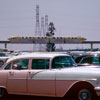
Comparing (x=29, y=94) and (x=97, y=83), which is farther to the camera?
(x=29, y=94)

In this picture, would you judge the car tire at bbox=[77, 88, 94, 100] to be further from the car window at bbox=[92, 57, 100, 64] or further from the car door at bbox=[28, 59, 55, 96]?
the car window at bbox=[92, 57, 100, 64]

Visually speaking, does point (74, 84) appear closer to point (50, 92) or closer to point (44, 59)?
point (50, 92)

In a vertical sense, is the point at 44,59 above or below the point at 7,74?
above

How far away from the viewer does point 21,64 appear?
769 cm

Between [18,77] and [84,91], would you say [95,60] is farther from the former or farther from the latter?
[18,77]

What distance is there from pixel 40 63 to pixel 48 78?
594 mm

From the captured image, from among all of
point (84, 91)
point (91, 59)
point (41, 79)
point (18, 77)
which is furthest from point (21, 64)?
point (91, 59)

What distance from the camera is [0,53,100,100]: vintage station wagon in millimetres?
6816

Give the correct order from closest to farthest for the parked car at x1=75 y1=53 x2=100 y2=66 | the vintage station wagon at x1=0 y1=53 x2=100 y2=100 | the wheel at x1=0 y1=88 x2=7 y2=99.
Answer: the vintage station wagon at x1=0 y1=53 x2=100 y2=100 < the wheel at x1=0 y1=88 x2=7 y2=99 < the parked car at x1=75 y1=53 x2=100 y2=66

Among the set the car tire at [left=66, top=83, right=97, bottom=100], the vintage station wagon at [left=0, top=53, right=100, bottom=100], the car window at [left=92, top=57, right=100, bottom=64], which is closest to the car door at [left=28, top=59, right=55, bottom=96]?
the vintage station wagon at [left=0, top=53, right=100, bottom=100]

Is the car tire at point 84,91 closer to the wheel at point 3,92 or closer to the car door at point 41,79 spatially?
the car door at point 41,79

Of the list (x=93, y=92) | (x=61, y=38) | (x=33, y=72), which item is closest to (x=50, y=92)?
(x=33, y=72)

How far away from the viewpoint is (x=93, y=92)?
6922 millimetres

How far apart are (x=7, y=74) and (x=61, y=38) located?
659 inches
